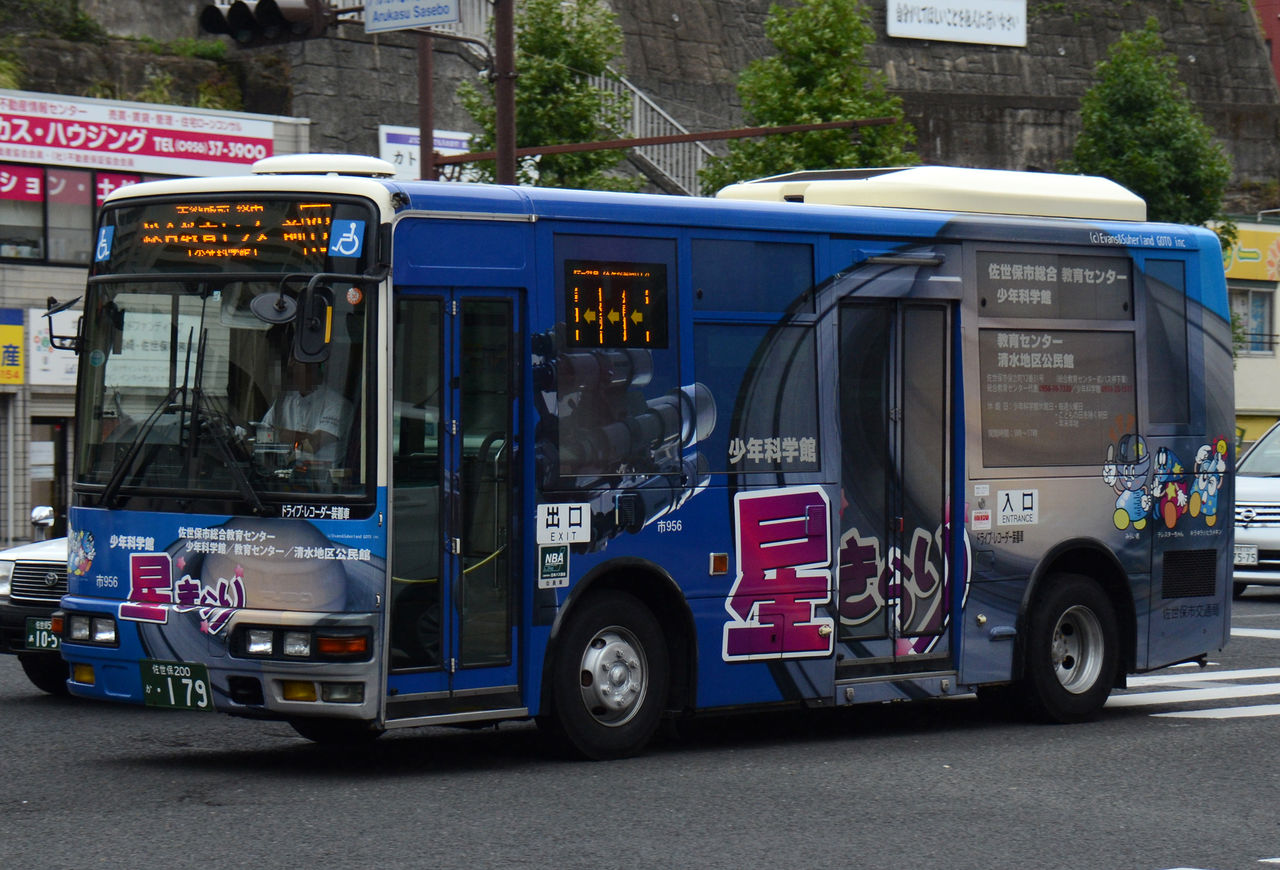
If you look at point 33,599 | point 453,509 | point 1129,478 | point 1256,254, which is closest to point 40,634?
point 33,599

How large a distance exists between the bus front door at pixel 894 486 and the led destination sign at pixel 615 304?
134 cm

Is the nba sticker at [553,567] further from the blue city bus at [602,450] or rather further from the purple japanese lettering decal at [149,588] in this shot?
the purple japanese lettering decal at [149,588]

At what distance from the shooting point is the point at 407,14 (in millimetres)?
19328

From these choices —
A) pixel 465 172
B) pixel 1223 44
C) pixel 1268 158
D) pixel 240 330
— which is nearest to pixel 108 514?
pixel 240 330

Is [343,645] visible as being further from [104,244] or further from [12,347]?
[12,347]

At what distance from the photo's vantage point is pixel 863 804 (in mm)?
8617

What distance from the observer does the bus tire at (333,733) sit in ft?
33.4

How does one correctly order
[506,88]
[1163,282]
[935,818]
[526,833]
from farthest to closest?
[506,88] < [1163,282] < [935,818] < [526,833]

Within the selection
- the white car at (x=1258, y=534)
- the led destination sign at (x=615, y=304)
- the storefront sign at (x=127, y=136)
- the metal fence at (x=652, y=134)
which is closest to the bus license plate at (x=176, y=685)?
the led destination sign at (x=615, y=304)

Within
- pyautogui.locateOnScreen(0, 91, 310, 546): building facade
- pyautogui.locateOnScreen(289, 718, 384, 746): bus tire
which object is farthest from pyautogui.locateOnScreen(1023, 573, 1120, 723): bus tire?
pyautogui.locateOnScreen(0, 91, 310, 546): building facade

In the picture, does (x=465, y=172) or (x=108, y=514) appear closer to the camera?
(x=108, y=514)

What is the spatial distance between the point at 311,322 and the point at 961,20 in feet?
136

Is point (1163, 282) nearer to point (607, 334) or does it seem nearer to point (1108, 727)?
point (1108, 727)

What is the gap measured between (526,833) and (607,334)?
2.93 meters
